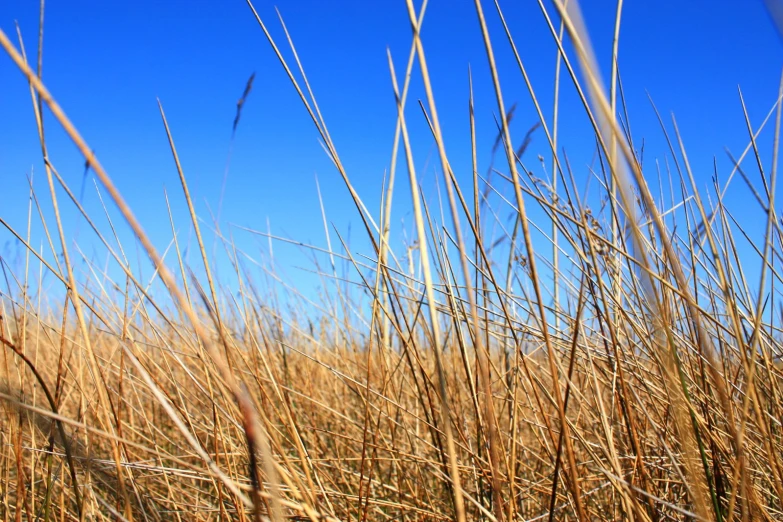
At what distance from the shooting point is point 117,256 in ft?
2.91

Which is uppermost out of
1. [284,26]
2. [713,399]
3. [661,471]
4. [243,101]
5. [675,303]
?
[243,101]

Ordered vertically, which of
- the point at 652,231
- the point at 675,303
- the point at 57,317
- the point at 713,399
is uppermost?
the point at 57,317

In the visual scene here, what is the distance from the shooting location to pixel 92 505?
890 mm

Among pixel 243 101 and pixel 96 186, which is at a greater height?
pixel 243 101

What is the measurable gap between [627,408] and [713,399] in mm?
177

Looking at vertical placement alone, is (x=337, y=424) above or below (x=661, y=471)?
above

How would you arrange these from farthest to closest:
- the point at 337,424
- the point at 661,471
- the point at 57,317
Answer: the point at 57,317, the point at 337,424, the point at 661,471

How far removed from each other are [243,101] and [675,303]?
80cm

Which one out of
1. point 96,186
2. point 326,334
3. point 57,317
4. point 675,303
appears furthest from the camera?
point 57,317

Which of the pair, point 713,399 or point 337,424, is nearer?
point 713,399

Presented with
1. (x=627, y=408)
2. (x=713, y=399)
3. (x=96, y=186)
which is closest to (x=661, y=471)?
(x=713, y=399)

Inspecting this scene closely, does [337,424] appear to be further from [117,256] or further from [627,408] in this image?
[627,408]

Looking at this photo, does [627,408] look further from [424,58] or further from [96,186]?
[96,186]

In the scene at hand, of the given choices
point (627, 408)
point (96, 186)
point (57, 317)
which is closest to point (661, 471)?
point (627, 408)
